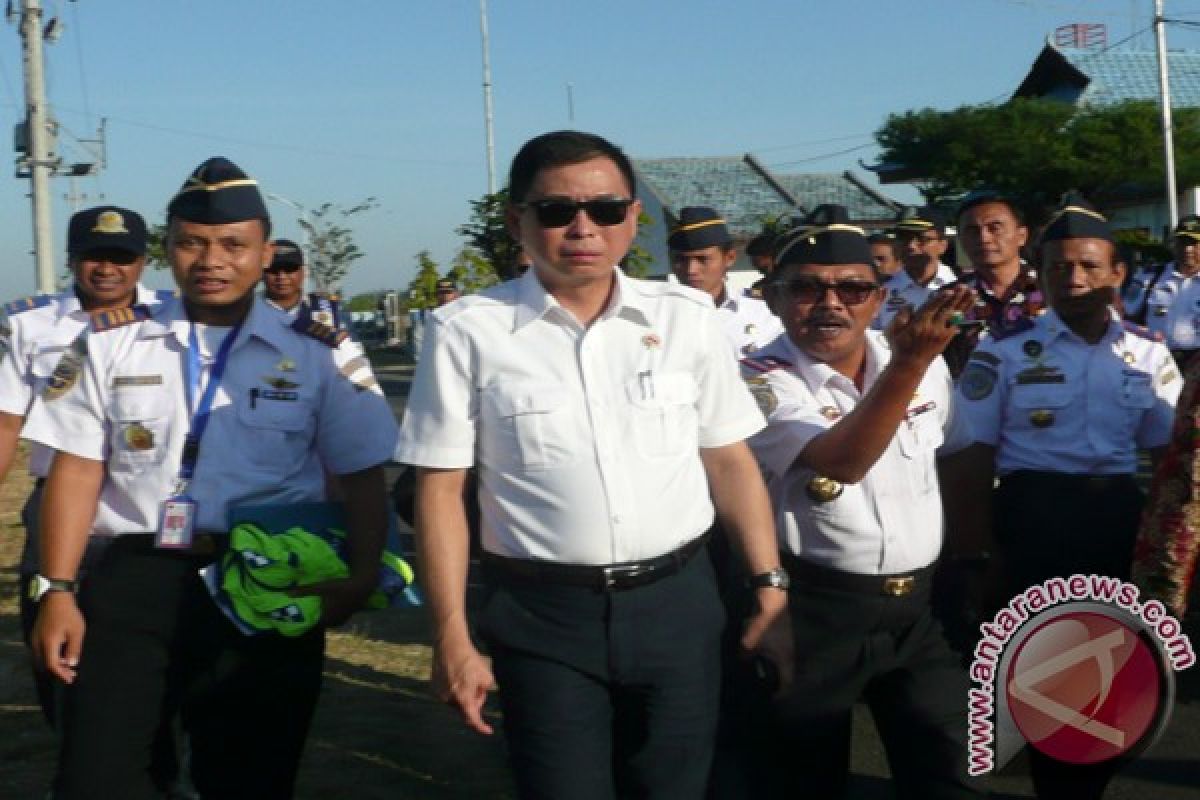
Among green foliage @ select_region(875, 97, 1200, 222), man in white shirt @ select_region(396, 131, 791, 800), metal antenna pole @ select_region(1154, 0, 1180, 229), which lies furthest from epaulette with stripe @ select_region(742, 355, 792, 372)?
green foliage @ select_region(875, 97, 1200, 222)

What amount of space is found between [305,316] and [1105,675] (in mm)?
2251

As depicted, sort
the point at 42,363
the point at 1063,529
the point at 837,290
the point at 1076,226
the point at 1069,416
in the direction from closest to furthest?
the point at 837,290
the point at 1063,529
the point at 1069,416
the point at 1076,226
the point at 42,363

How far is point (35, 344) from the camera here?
532 centimetres

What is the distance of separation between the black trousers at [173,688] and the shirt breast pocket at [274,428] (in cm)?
28

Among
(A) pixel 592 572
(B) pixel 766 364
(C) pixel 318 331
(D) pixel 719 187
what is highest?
(D) pixel 719 187

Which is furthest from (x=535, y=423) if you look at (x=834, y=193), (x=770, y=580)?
(x=834, y=193)

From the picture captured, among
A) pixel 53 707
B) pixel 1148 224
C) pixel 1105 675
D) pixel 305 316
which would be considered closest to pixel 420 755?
pixel 53 707

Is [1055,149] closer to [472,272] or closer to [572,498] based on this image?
[472,272]

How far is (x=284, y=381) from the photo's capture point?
384 centimetres

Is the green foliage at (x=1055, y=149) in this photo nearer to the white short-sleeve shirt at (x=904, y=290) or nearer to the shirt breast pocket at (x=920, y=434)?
the white short-sleeve shirt at (x=904, y=290)

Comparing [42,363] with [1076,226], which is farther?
[42,363]

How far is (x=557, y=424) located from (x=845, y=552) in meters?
0.95

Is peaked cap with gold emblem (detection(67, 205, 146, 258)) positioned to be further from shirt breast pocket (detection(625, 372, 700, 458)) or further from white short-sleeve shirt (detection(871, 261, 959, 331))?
white short-sleeve shirt (detection(871, 261, 959, 331))

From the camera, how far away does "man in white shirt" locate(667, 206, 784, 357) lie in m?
7.34
